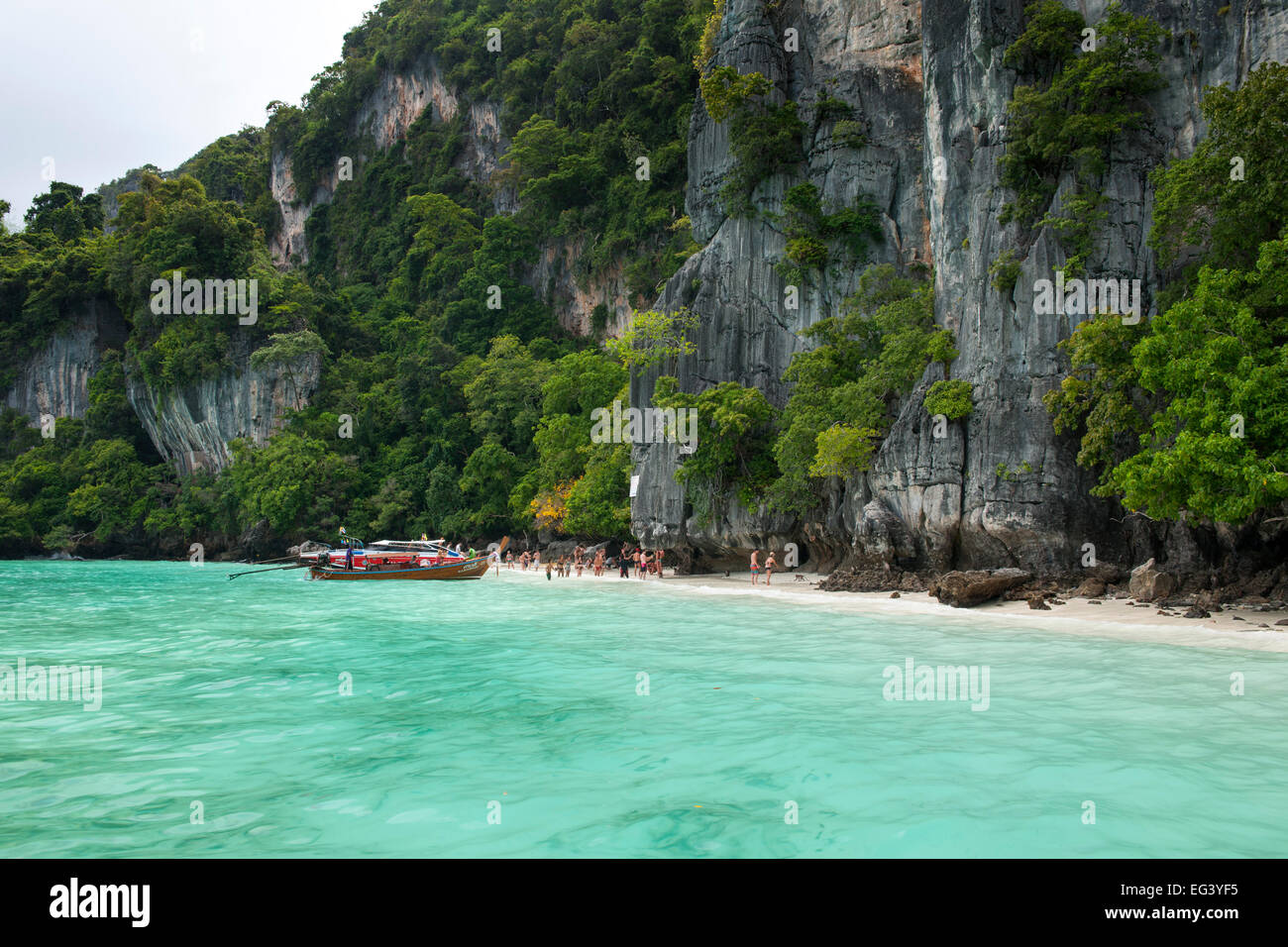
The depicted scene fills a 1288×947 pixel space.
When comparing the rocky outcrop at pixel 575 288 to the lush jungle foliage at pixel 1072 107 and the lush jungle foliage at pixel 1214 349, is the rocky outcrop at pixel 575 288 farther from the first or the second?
the lush jungle foliage at pixel 1214 349

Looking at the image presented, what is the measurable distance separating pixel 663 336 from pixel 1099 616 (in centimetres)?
1960

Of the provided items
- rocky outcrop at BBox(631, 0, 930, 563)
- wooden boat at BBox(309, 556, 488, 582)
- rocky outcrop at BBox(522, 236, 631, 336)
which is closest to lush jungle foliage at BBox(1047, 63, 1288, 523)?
rocky outcrop at BBox(631, 0, 930, 563)

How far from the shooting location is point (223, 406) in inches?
1938

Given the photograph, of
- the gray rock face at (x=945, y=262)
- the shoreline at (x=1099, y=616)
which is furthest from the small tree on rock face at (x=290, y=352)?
the shoreline at (x=1099, y=616)

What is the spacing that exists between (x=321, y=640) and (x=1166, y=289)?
18.4 metres

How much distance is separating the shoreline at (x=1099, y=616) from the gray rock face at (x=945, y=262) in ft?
8.13

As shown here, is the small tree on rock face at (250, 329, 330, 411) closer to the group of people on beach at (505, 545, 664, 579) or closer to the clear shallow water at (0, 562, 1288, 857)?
the group of people on beach at (505, 545, 664, 579)

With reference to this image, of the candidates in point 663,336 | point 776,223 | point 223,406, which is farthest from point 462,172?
point 776,223

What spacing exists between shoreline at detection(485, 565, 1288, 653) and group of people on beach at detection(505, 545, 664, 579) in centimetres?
790

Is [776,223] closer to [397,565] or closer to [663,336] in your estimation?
[663,336]

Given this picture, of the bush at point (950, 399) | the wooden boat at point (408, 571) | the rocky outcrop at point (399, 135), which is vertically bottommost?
the wooden boat at point (408, 571)

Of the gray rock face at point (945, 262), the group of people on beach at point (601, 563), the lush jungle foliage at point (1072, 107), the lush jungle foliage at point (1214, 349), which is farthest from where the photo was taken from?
the group of people on beach at point (601, 563)

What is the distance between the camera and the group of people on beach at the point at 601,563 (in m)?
29.8

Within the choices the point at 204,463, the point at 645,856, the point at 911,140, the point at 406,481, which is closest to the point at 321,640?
the point at 645,856
